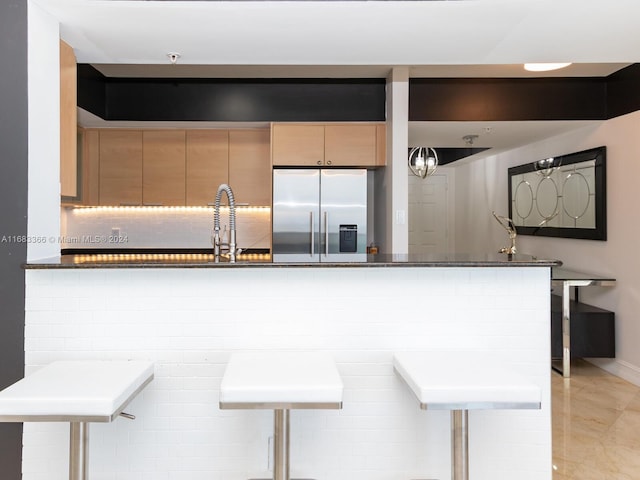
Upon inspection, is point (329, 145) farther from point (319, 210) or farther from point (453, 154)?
point (453, 154)

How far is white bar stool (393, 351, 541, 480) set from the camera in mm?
1701

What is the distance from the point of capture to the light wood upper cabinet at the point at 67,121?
257cm

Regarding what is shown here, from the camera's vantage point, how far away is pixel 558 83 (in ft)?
15.1

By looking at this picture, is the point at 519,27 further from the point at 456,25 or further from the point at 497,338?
the point at 497,338

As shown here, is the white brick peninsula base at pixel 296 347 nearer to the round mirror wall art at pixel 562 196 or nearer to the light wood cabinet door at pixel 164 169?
the round mirror wall art at pixel 562 196

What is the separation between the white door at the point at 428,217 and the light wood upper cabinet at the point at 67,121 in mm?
6371

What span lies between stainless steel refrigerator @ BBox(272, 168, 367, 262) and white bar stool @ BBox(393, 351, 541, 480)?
271cm

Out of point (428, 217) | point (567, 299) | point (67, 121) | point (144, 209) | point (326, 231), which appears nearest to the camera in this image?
point (67, 121)

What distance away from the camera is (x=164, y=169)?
198 inches

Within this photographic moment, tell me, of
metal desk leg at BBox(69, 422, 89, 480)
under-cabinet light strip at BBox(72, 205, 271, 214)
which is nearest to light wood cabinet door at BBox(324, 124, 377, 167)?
under-cabinet light strip at BBox(72, 205, 271, 214)

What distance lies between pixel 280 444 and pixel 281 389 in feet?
0.88

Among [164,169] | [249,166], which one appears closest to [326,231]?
[249,166]

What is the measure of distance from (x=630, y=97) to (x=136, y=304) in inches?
166

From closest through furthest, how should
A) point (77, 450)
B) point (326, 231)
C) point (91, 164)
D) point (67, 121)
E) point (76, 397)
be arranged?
point (76, 397), point (77, 450), point (67, 121), point (326, 231), point (91, 164)
